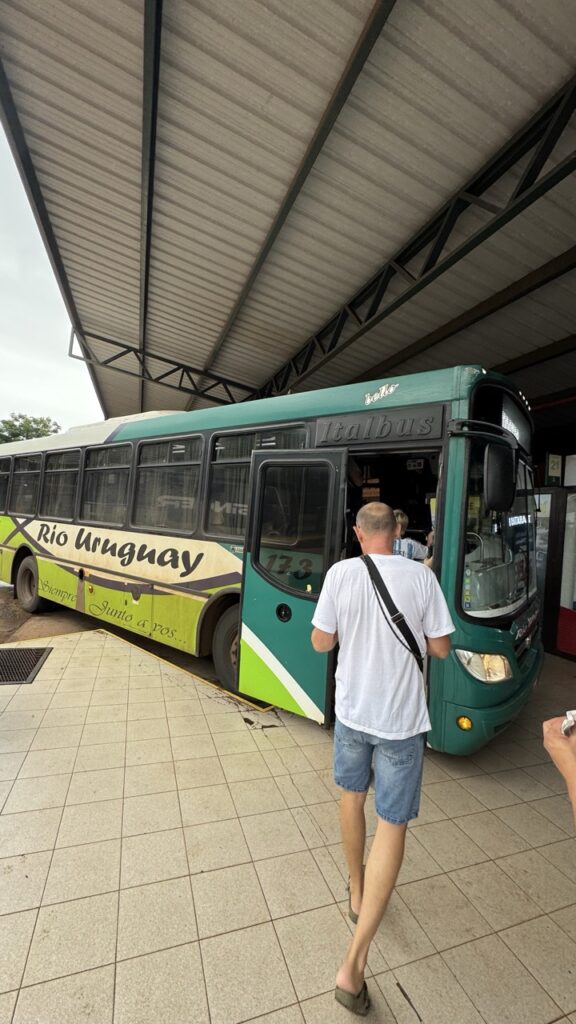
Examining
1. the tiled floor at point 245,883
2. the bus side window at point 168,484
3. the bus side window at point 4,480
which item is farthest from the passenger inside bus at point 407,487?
the bus side window at point 4,480

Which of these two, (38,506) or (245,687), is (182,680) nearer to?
(245,687)

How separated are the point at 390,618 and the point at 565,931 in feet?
5.70

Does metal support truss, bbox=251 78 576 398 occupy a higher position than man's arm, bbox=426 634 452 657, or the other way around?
metal support truss, bbox=251 78 576 398

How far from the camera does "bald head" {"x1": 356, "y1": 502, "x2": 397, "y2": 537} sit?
1.92m

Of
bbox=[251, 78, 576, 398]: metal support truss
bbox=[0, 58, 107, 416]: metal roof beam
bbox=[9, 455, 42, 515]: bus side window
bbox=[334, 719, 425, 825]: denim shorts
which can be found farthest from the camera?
bbox=[9, 455, 42, 515]: bus side window

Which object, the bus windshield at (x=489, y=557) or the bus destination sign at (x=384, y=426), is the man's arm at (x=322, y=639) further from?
the bus destination sign at (x=384, y=426)

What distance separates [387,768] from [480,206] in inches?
182

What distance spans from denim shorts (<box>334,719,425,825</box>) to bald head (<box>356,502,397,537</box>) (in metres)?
0.82

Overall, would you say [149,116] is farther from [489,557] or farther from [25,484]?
[25,484]

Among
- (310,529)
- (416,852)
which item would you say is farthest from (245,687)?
(416,852)

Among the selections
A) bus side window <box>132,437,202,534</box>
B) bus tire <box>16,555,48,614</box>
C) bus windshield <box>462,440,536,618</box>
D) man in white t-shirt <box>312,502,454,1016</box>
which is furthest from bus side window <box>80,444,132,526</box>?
man in white t-shirt <box>312,502,454,1016</box>

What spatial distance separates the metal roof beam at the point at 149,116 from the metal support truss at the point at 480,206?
2.76 m

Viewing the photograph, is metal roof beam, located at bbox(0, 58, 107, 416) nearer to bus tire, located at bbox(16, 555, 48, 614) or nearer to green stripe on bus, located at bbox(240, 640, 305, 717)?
bus tire, located at bbox(16, 555, 48, 614)

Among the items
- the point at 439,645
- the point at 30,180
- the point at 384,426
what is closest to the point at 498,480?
the point at 384,426
